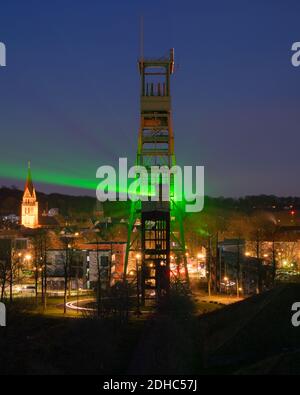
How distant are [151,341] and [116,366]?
5.14ft

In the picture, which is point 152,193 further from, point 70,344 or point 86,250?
point 70,344

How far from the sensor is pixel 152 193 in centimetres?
3192

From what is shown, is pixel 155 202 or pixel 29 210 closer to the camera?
pixel 155 202

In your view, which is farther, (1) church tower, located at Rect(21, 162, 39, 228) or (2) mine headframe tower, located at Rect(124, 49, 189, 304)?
(1) church tower, located at Rect(21, 162, 39, 228)

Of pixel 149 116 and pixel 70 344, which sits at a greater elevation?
pixel 149 116

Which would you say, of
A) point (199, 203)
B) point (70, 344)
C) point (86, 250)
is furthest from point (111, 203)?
point (70, 344)

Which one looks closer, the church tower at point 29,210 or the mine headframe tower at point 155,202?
the mine headframe tower at point 155,202

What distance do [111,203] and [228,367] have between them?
8662 centimetres

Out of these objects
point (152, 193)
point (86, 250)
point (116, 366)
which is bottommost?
point (116, 366)
